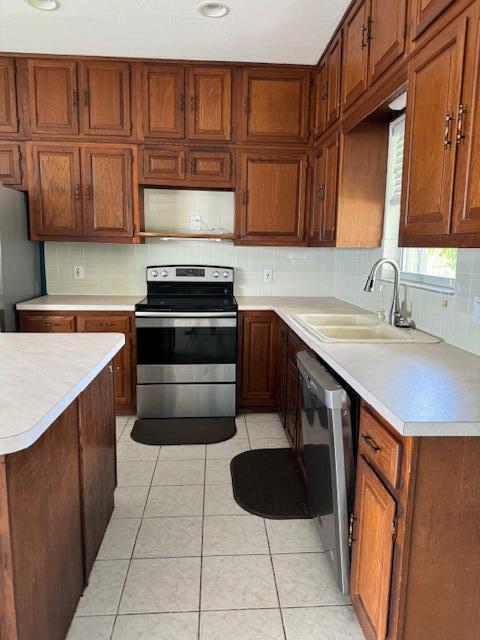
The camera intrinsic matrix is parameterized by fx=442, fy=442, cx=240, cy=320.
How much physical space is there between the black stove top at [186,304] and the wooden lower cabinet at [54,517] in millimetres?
1270

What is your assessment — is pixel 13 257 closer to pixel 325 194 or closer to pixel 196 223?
pixel 196 223

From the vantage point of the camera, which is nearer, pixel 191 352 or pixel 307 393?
pixel 307 393

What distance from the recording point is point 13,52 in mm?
3094

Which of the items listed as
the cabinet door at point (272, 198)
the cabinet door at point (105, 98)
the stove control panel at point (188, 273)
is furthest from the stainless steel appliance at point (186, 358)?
the cabinet door at point (105, 98)

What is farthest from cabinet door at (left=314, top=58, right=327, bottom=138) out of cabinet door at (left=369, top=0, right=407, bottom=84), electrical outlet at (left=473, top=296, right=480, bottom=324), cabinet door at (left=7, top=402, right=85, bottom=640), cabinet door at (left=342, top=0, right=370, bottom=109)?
cabinet door at (left=7, top=402, right=85, bottom=640)

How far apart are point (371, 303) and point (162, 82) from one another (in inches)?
85.3

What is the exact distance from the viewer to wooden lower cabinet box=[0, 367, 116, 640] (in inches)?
41.8

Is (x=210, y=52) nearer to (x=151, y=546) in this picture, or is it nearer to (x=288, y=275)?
(x=288, y=275)

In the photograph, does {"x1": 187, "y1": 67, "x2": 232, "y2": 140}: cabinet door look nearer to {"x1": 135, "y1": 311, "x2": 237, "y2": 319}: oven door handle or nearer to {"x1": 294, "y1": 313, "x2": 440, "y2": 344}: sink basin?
{"x1": 135, "y1": 311, "x2": 237, "y2": 319}: oven door handle

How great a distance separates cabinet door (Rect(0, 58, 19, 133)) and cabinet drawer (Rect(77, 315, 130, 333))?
1.46 metres

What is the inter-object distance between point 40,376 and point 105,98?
256cm

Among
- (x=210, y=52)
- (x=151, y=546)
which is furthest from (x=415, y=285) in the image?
(x=210, y=52)

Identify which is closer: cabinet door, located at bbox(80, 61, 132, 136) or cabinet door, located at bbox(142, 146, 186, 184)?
cabinet door, located at bbox(80, 61, 132, 136)

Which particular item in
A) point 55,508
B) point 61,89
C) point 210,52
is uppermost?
Answer: point 210,52
